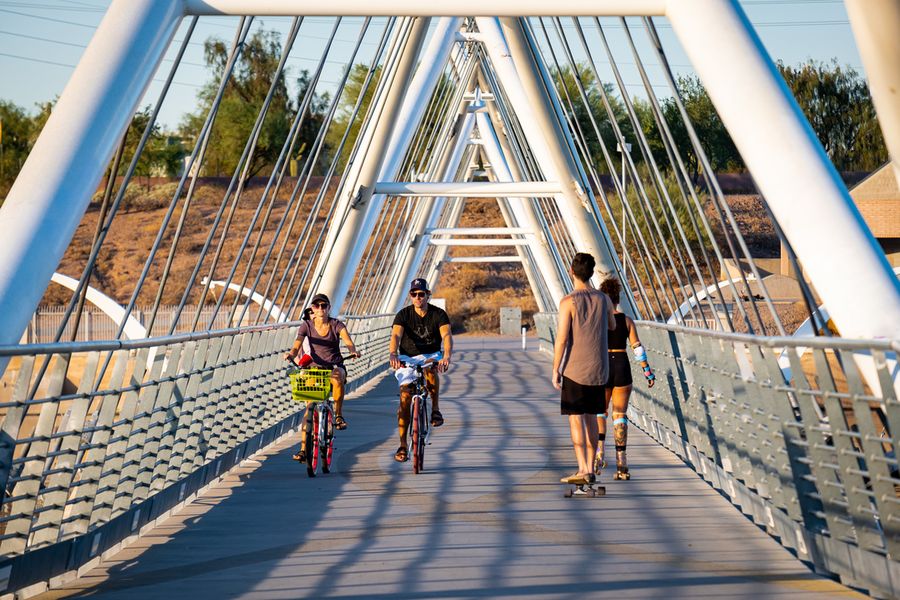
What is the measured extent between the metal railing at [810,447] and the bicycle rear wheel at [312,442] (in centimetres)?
306

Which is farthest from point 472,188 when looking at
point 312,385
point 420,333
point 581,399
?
point 581,399

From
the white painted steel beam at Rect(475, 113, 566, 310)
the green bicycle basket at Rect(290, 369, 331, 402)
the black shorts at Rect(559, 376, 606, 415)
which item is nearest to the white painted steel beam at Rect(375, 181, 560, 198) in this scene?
the green bicycle basket at Rect(290, 369, 331, 402)

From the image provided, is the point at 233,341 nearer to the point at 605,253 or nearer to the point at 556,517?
the point at 556,517

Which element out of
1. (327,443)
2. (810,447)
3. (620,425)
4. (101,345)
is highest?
(620,425)

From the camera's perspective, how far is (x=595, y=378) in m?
9.98

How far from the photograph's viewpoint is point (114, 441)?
26.0 feet

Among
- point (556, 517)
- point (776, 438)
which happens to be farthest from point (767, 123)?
point (556, 517)

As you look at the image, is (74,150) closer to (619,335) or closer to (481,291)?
(619,335)

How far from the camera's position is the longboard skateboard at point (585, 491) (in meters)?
10.1

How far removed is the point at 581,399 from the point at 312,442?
8.85 feet

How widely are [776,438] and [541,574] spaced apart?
1640 mm

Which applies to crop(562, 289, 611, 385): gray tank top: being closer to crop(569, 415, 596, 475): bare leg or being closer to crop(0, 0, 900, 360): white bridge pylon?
crop(569, 415, 596, 475): bare leg

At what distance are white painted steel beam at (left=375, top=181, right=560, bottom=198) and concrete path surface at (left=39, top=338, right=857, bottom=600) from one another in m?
9.11

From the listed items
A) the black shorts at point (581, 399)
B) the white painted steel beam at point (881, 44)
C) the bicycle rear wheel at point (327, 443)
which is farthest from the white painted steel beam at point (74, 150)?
the white painted steel beam at point (881, 44)
